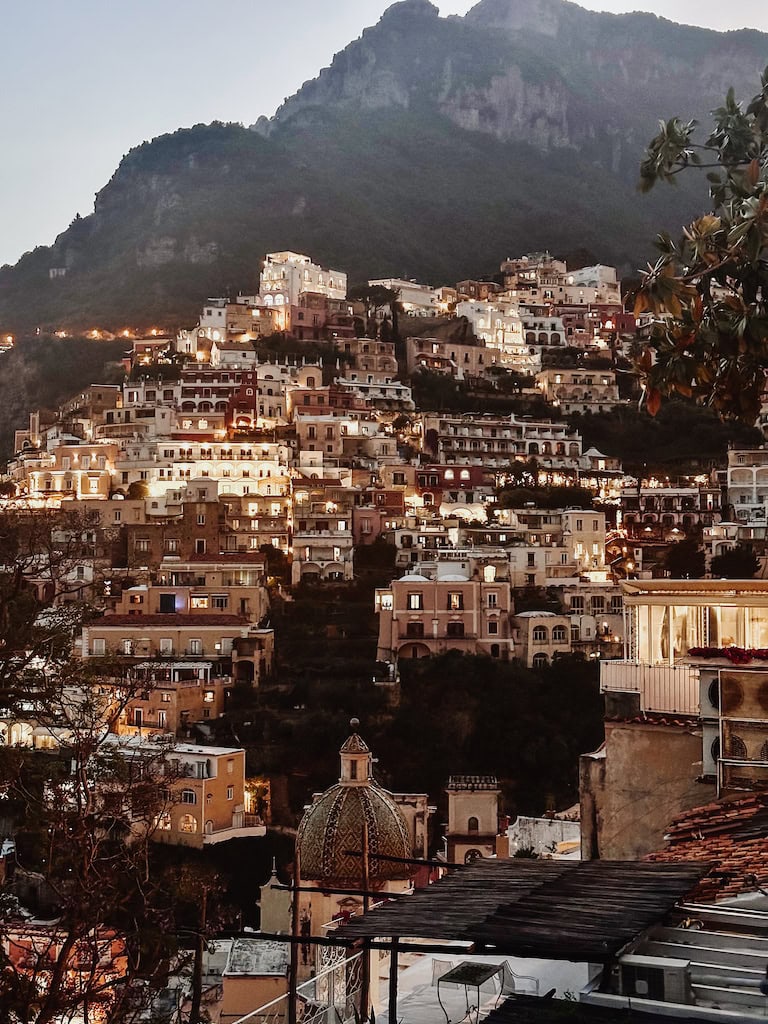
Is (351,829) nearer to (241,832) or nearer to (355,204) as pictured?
(241,832)

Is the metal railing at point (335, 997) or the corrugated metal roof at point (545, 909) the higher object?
the corrugated metal roof at point (545, 909)

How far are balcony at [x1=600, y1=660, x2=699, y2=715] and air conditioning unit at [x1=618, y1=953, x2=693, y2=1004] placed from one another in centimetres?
650

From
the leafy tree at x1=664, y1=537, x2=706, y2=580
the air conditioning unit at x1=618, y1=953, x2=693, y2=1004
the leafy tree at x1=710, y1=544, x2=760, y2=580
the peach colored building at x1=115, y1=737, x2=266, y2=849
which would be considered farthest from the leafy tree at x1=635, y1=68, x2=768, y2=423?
the leafy tree at x1=664, y1=537, x2=706, y2=580

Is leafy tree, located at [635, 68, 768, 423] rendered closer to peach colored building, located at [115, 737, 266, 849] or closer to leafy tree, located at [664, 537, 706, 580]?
peach colored building, located at [115, 737, 266, 849]

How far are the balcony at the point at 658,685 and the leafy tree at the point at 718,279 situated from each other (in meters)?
4.74

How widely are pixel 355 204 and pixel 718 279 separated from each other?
15156 cm

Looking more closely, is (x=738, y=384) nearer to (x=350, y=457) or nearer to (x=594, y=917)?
(x=594, y=917)

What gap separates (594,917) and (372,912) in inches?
52.3

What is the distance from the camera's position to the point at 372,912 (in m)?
6.36

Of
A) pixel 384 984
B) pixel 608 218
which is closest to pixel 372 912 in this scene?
pixel 384 984

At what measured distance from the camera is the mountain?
131 metres

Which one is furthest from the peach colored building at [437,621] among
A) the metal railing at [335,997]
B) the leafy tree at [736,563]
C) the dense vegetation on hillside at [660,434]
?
the metal railing at [335,997]

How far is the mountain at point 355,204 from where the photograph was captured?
13100 cm

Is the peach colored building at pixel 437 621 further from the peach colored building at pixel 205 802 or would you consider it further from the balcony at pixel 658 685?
the balcony at pixel 658 685
